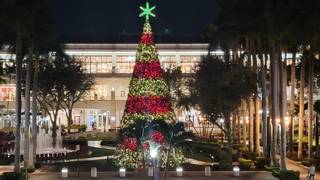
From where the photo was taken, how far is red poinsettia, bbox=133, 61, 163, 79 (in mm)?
36156

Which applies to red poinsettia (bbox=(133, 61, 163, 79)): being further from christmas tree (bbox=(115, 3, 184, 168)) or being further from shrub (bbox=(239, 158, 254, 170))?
shrub (bbox=(239, 158, 254, 170))

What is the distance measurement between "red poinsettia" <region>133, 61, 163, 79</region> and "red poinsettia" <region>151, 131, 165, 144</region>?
5236 mm

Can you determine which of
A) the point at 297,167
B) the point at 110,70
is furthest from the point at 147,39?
the point at 110,70

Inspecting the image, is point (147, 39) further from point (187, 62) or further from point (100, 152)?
point (187, 62)

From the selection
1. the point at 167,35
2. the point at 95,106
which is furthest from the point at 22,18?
the point at 167,35

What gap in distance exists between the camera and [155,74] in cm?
3625

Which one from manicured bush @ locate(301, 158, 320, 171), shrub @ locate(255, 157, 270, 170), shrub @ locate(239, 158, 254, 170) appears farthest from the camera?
shrub @ locate(239, 158, 254, 170)

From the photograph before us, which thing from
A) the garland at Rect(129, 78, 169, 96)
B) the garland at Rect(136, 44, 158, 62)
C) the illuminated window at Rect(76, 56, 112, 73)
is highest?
the illuminated window at Rect(76, 56, 112, 73)

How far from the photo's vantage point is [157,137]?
30.7 meters

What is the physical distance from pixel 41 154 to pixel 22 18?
64.5 feet

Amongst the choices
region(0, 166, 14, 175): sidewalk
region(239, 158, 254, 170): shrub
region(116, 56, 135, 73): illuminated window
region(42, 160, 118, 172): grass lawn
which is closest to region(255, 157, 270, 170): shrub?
region(239, 158, 254, 170): shrub

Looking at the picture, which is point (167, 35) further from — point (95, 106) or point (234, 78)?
point (234, 78)

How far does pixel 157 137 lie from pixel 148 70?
6.44 meters

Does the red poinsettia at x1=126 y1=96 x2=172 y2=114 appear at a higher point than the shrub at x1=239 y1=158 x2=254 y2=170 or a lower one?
higher
